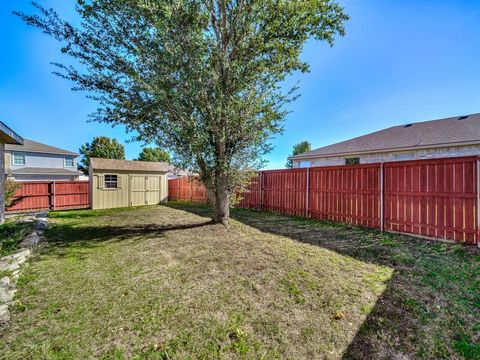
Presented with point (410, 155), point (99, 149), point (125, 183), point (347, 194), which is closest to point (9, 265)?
point (347, 194)

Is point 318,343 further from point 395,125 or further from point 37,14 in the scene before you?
point 395,125

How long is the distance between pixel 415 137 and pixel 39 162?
29.9 m

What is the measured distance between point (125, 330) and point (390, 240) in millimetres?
5524

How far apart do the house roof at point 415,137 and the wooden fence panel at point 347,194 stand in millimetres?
5633

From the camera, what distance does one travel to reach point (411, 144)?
10312 millimetres

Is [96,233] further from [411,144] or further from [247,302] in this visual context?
[411,144]

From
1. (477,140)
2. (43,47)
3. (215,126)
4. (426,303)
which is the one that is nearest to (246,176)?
(215,126)

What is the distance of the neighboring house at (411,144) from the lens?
9266 mm

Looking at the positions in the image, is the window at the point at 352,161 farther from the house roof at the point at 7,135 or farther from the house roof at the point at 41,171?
the house roof at the point at 41,171

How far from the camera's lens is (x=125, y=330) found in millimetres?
2047

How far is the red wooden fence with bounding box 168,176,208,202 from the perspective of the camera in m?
13.9

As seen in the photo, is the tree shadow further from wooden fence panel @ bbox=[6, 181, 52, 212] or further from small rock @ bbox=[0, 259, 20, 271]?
wooden fence panel @ bbox=[6, 181, 52, 212]

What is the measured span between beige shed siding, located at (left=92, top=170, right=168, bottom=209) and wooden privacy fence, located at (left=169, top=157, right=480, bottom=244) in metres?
9.25

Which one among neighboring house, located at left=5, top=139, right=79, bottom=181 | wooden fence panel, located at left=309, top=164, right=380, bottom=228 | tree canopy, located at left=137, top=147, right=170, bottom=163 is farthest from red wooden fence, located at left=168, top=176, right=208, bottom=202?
tree canopy, located at left=137, top=147, right=170, bottom=163
